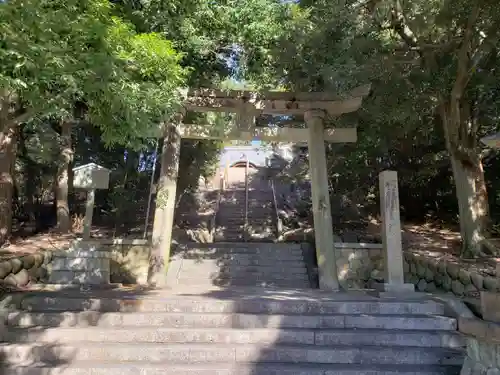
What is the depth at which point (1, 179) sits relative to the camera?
9.30m

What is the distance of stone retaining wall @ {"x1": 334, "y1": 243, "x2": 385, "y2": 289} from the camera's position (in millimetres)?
11008

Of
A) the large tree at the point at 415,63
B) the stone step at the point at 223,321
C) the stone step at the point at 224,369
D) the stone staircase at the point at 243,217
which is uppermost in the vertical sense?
the large tree at the point at 415,63

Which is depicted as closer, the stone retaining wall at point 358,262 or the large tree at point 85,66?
the large tree at point 85,66

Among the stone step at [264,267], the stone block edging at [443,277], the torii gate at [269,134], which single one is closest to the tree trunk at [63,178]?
the stone step at [264,267]

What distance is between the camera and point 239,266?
34.9 feet

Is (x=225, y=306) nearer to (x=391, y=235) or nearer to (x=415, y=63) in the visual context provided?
(x=391, y=235)

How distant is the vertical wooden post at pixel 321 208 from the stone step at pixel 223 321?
245 centimetres

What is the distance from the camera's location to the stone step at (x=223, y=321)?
5.46 m

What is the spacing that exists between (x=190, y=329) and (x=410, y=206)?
11.2 metres

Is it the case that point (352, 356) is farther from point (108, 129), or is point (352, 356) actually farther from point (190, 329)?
point (108, 129)

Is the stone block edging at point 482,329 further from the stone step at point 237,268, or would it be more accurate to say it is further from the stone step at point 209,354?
the stone step at point 237,268

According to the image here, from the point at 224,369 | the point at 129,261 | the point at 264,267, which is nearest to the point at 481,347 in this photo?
the point at 224,369

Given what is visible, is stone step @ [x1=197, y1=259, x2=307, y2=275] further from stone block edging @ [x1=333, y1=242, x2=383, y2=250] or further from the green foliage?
the green foliage

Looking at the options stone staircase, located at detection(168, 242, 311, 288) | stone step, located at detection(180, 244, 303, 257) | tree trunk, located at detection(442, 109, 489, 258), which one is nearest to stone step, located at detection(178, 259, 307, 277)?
stone staircase, located at detection(168, 242, 311, 288)
